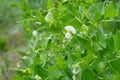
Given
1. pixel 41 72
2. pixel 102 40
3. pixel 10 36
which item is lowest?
pixel 10 36

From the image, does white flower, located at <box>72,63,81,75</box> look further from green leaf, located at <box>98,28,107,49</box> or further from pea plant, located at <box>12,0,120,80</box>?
green leaf, located at <box>98,28,107,49</box>

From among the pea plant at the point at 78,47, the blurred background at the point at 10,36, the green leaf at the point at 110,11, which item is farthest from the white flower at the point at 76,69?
the blurred background at the point at 10,36

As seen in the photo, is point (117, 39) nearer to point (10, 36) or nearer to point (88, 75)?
point (88, 75)

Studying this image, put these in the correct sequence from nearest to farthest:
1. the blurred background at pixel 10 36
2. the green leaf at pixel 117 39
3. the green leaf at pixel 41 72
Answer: the green leaf at pixel 117 39, the green leaf at pixel 41 72, the blurred background at pixel 10 36

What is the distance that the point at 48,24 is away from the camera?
1357mm

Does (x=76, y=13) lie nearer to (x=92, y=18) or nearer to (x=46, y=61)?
(x=92, y=18)

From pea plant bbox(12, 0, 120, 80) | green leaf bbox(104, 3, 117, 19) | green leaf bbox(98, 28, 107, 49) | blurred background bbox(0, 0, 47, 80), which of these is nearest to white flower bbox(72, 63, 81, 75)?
pea plant bbox(12, 0, 120, 80)

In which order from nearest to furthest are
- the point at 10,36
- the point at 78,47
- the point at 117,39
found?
the point at 117,39, the point at 78,47, the point at 10,36

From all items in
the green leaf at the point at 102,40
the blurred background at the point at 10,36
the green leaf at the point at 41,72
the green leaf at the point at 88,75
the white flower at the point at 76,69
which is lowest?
the blurred background at the point at 10,36

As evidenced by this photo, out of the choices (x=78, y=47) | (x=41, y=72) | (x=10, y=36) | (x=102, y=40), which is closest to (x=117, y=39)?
(x=102, y=40)

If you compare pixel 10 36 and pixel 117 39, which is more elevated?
pixel 117 39

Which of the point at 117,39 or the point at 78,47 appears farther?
the point at 78,47

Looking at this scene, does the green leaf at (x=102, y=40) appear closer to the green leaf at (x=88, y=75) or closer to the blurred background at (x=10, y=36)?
the green leaf at (x=88, y=75)

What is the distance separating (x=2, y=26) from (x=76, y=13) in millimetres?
3967
